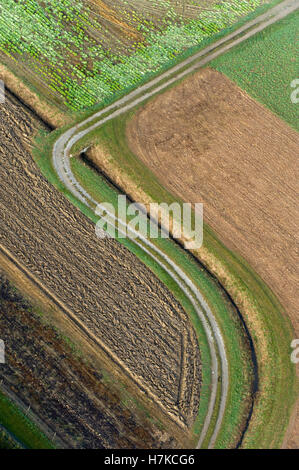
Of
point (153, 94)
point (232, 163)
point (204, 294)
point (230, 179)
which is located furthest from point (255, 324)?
point (153, 94)

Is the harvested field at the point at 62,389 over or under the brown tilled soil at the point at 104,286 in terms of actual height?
under

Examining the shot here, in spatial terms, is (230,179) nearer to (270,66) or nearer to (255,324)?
(255,324)

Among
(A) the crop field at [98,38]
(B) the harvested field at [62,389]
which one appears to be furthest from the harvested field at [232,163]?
(B) the harvested field at [62,389]

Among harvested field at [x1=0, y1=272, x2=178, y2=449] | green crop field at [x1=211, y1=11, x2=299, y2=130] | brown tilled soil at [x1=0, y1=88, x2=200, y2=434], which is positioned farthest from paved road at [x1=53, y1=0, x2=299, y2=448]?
harvested field at [x1=0, y1=272, x2=178, y2=449]

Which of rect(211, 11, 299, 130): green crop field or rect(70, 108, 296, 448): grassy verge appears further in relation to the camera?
rect(211, 11, 299, 130): green crop field

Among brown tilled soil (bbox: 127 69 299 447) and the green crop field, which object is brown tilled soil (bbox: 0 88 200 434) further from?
the green crop field

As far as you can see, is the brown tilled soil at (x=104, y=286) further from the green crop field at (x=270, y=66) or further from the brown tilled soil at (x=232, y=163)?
the green crop field at (x=270, y=66)

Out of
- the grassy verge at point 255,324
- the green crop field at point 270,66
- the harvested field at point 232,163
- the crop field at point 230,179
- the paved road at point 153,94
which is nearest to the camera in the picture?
the grassy verge at point 255,324
